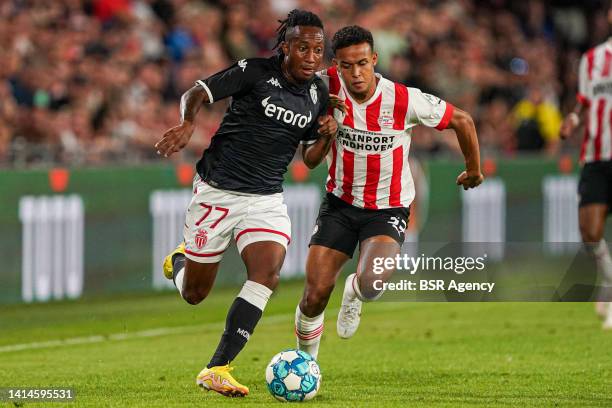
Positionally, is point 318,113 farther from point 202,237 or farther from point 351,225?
point 202,237

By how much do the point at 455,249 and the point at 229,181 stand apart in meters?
1.89

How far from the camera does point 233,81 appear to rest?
327 inches

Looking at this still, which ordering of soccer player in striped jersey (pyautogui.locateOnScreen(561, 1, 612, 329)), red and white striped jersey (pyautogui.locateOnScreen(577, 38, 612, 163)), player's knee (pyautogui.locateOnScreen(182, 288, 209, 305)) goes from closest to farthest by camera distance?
1. player's knee (pyautogui.locateOnScreen(182, 288, 209, 305))
2. soccer player in striped jersey (pyautogui.locateOnScreen(561, 1, 612, 329))
3. red and white striped jersey (pyautogui.locateOnScreen(577, 38, 612, 163))

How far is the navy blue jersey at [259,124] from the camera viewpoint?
8398mm

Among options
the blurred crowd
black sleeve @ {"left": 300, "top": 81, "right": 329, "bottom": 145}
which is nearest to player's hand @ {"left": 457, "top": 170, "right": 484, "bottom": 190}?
black sleeve @ {"left": 300, "top": 81, "right": 329, "bottom": 145}

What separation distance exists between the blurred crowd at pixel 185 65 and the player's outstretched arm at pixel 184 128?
5.35 meters

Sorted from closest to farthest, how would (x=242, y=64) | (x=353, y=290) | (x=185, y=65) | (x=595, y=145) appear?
(x=242, y=64) → (x=353, y=290) → (x=595, y=145) → (x=185, y=65)

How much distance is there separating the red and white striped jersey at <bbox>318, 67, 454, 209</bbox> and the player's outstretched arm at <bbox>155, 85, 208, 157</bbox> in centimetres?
107

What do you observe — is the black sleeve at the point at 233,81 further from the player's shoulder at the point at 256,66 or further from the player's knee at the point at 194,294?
the player's knee at the point at 194,294

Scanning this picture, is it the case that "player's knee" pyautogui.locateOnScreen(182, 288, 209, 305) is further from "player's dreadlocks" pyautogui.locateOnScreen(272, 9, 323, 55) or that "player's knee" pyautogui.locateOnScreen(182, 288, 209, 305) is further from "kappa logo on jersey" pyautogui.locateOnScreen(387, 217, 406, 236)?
"player's dreadlocks" pyautogui.locateOnScreen(272, 9, 323, 55)

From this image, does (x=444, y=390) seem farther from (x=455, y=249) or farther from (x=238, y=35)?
(x=238, y=35)

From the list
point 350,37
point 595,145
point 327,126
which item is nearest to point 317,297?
point 327,126

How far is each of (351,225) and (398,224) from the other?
0.33 m

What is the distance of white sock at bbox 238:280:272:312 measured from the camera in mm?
8188
